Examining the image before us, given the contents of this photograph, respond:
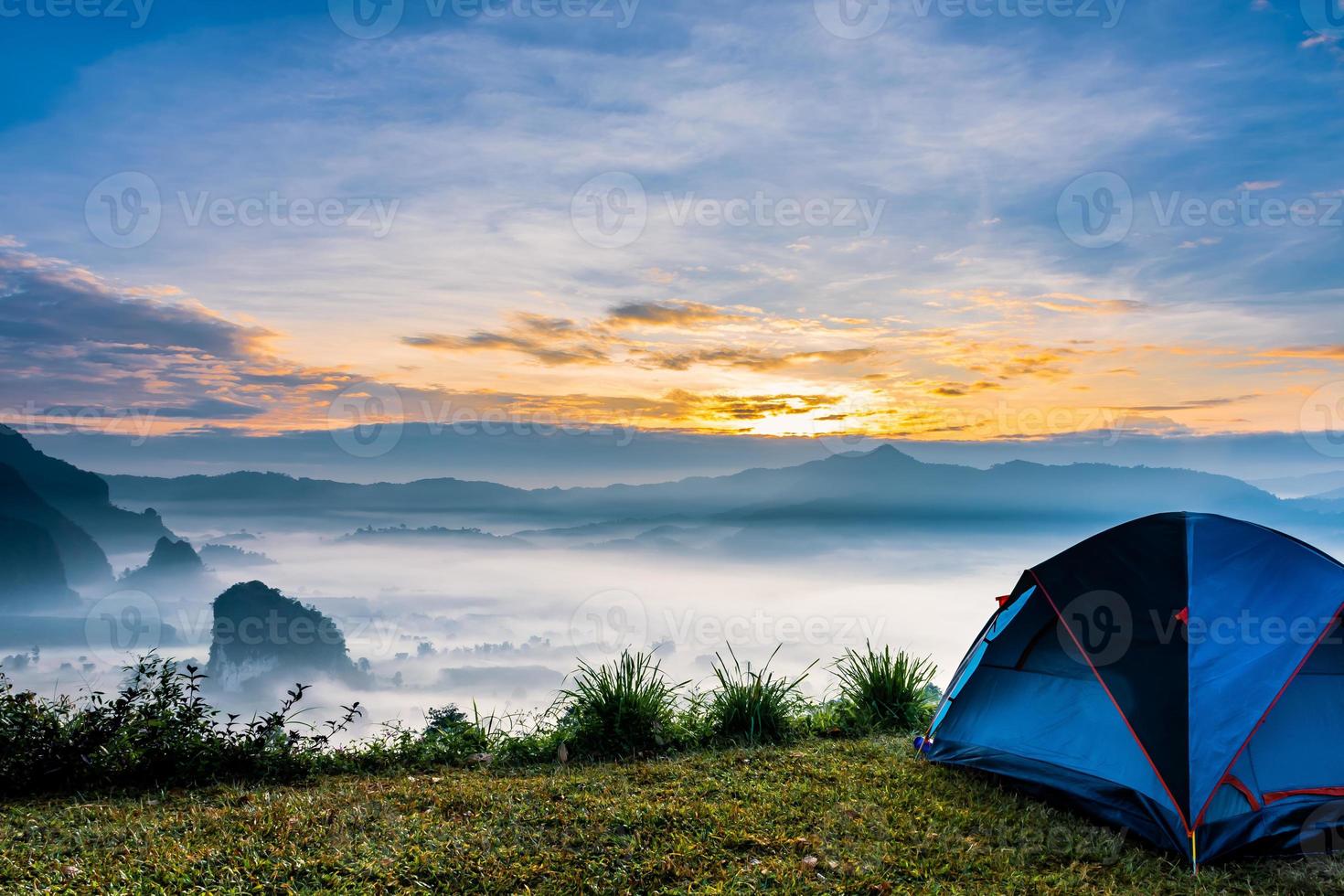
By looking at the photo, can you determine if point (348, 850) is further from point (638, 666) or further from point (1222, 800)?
point (1222, 800)

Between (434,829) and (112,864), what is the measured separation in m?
1.67

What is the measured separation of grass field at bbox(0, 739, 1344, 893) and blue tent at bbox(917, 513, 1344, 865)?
0.77 ft

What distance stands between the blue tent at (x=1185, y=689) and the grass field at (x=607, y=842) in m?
0.24

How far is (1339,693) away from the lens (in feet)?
16.2

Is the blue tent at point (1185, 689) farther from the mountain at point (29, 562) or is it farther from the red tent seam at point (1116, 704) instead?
the mountain at point (29, 562)

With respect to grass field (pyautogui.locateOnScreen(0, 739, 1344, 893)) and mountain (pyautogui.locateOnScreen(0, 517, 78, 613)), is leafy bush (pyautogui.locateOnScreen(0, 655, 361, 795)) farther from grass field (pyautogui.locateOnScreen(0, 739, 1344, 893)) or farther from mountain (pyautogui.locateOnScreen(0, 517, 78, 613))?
mountain (pyautogui.locateOnScreen(0, 517, 78, 613))

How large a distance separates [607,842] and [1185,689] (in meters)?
3.60

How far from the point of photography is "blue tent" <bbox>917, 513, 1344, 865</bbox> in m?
4.55

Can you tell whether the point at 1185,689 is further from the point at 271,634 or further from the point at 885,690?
the point at 271,634

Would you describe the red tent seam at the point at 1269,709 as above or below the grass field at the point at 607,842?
above

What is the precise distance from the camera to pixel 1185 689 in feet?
15.3

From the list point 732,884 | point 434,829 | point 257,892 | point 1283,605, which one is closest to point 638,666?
point 434,829

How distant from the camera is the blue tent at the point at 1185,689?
4.55 metres

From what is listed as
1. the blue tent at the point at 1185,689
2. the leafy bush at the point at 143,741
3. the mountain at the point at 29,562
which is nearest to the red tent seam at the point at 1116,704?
the blue tent at the point at 1185,689
